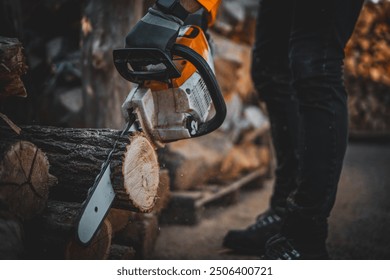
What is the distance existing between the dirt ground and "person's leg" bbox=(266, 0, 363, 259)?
413 mm

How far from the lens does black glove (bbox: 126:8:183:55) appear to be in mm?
1085

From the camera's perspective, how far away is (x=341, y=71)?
4.37 ft

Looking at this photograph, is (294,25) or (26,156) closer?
(26,156)

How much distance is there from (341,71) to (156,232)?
997 mm

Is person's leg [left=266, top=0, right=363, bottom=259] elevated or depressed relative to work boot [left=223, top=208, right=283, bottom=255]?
elevated

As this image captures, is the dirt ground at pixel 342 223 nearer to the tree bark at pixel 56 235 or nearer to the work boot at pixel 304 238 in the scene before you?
the work boot at pixel 304 238

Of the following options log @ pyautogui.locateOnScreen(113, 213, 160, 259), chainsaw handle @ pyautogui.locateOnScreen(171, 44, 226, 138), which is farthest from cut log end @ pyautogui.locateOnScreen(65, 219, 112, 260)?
chainsaw handle @ pyautogui.locateOnScreen(171, 44, 226, 138)

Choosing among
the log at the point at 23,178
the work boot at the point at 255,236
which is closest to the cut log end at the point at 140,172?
the log at the point at 23,178

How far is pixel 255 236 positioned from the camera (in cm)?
171

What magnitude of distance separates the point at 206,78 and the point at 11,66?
1.83ft

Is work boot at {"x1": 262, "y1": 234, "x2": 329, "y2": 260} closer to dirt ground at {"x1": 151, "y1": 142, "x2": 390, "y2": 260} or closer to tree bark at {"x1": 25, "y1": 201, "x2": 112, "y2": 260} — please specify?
dirt ground at {"x1": 151, "y1": 142, "x2": 390, "y2": 260}
